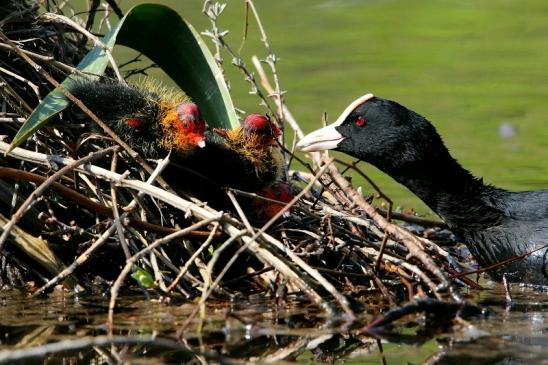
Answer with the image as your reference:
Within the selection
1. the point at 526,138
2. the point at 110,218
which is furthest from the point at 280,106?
the point at 526,138

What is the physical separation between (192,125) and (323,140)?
3.50 feet

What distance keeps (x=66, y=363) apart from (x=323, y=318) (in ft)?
3.27

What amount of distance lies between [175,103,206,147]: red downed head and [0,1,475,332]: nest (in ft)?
0.75

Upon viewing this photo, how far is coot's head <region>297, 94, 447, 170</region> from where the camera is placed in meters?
5.73

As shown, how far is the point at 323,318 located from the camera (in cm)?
449

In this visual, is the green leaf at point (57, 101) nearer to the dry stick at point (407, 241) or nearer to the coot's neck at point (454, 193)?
the dry stick at point (407, 241)

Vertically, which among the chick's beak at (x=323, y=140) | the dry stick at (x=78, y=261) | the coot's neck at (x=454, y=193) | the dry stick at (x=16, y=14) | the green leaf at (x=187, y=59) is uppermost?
the dry stick at (x=16, y=14)

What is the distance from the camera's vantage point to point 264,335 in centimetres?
426

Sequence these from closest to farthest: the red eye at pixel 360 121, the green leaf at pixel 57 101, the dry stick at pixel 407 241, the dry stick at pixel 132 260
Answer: the dry stick at pixel 132 260 → the dry stick at pixel 407 241 → the green leaf at pixel 57 101 → the red eye at pixel 360 121

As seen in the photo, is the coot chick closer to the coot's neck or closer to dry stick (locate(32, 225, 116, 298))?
the coot's neck

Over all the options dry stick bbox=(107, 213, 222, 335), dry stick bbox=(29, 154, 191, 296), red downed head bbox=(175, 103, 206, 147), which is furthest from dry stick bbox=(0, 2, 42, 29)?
dry stick bbox=(107, 213, 222, 335)

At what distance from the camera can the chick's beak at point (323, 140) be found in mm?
5848

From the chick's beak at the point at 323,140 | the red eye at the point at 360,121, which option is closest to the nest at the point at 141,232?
the chick's beak at the point at 323,140

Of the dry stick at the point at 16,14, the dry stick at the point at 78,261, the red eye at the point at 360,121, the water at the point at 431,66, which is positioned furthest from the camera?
the water at the point at 431,66
